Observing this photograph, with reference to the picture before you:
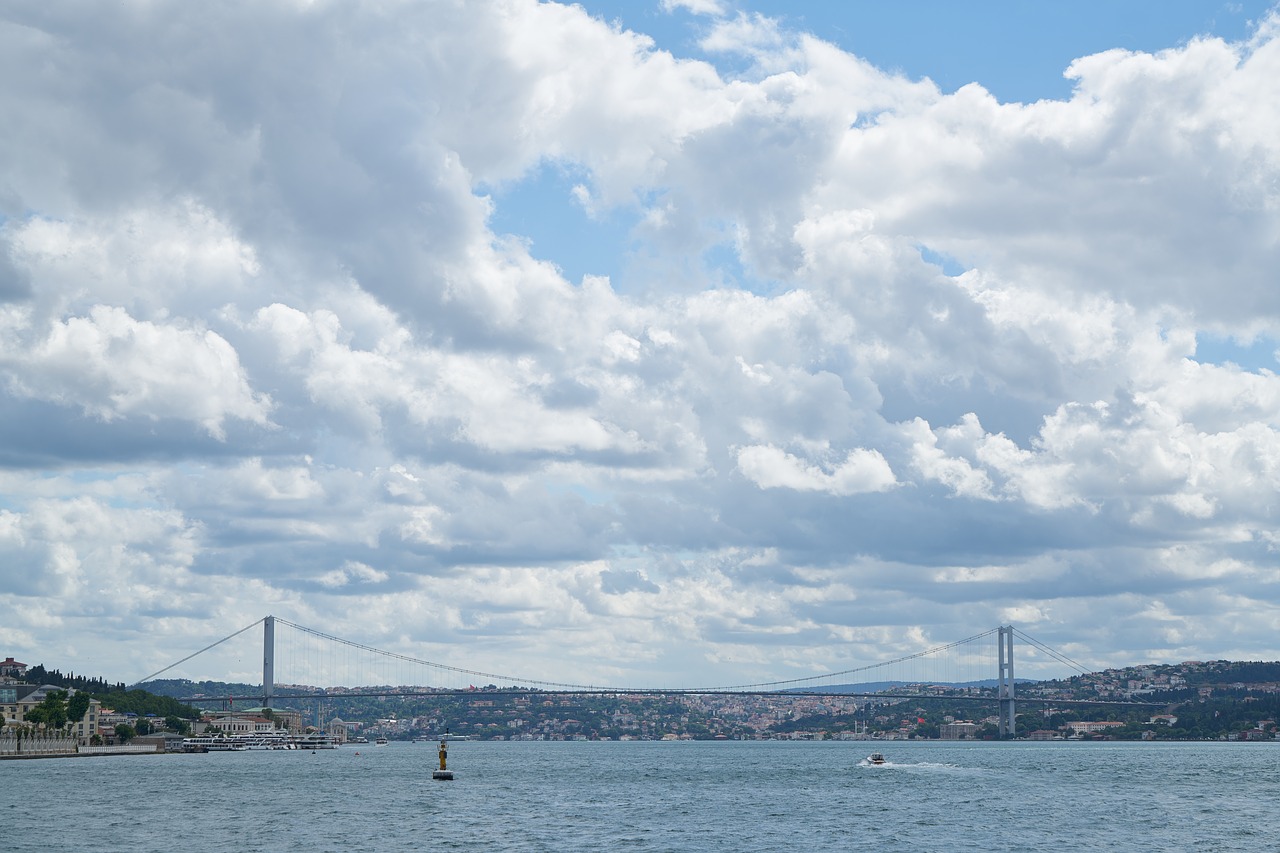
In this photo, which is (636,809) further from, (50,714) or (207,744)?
(207,744)

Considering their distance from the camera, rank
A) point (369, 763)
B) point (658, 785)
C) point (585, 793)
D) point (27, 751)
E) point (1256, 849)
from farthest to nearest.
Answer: point (369, 763), point (27, 751), point (658, 785), point (585, 793), point (1256, 849)

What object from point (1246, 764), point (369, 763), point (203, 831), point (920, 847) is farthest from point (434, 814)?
point (1246, 764)

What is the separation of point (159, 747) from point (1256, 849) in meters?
148

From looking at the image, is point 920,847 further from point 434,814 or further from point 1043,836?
point 434,814

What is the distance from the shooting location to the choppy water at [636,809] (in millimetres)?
59188

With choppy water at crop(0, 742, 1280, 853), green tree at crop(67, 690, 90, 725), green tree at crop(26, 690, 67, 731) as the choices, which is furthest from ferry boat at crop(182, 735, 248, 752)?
choppy water at crop(0, 742, 1280, 853)

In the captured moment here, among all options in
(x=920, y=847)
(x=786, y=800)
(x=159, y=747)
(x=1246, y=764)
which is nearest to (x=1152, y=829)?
(x=920, y=847)

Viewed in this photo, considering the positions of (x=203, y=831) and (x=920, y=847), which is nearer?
(x=920, y=847)

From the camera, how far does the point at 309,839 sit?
59562 millimetres

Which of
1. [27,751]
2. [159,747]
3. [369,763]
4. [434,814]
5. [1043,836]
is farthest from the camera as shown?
[159,747]

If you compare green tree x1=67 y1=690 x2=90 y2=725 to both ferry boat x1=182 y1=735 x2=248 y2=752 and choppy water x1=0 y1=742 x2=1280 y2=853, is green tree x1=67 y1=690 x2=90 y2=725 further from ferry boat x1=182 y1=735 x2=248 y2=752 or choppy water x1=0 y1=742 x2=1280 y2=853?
choppy water x1=0 y1=742 x2=1280 y2=853

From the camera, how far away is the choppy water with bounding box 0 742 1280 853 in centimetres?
5919

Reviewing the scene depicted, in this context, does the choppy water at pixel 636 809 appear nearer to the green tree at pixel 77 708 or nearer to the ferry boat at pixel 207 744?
the green tree at pixel 77 708

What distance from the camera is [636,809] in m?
76.8
